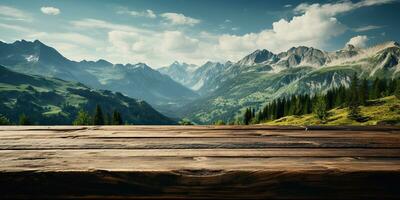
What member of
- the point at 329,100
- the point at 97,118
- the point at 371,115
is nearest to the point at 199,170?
the point at 97,118

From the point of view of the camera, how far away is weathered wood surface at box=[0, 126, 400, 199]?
2.19m

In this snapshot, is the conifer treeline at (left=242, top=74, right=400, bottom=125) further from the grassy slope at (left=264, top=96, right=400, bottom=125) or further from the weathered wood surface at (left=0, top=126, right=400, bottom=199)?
the weathered wood surface at (left=0, top=126, right=400, bottom=199)

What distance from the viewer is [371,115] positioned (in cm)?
9862

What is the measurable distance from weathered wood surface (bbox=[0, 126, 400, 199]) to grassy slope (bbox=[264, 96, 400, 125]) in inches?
3706

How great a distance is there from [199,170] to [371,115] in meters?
110

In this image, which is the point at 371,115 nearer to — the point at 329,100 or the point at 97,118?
the point at 329,100

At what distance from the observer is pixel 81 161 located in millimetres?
2537

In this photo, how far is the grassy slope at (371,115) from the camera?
9258 centimetres

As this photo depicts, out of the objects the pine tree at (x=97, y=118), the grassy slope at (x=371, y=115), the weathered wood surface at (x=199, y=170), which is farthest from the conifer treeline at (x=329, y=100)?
the weathered wood surface at (x=199, y=170)

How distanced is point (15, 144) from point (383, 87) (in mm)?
163584

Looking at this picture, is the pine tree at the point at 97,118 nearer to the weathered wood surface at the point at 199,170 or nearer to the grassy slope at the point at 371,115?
the grassy slope at the point at 371,115

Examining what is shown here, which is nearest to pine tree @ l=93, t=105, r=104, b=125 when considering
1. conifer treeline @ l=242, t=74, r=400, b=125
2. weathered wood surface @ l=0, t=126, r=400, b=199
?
conifer treeline @ l=242, t=74, r=400, b=125

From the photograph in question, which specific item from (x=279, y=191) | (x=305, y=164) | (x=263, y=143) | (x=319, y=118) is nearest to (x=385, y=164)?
(x=305, y=164)

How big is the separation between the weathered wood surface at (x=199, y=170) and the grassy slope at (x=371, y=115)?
94132 millimetres
